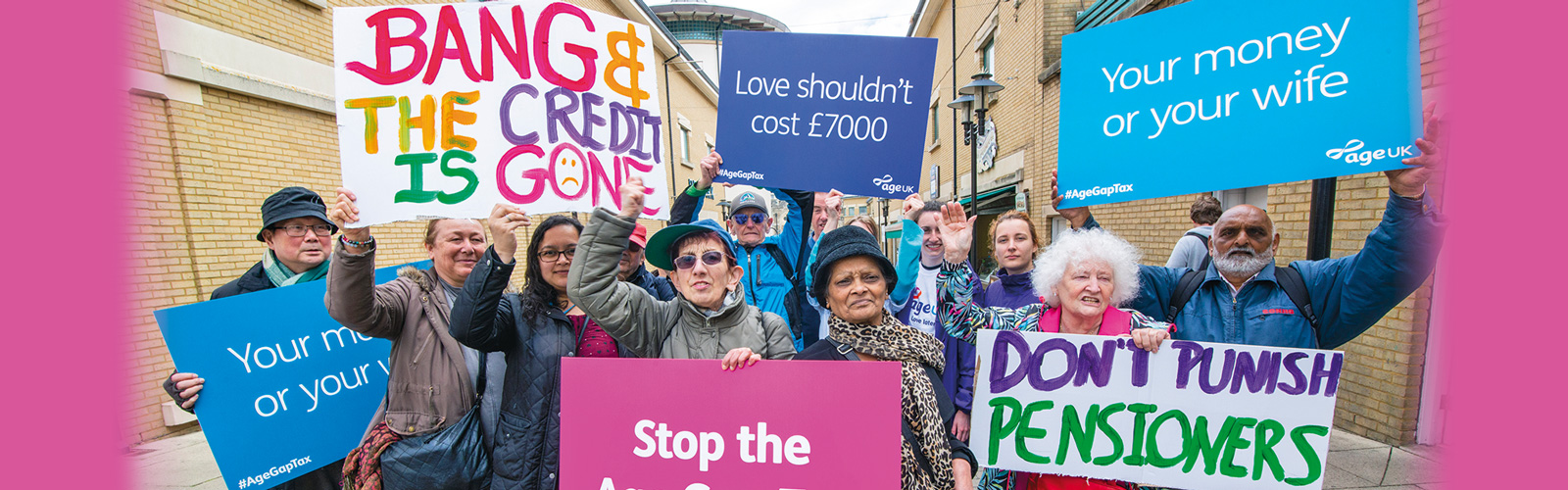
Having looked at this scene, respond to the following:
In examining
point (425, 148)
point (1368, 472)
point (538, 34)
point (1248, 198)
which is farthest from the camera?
point (1248, 198)

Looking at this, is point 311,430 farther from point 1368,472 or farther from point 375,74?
point 1368,472

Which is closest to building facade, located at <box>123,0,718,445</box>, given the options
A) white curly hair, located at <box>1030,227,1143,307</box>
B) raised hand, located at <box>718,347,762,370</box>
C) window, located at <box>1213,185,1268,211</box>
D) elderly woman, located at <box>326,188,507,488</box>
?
elderly woman, located at <box>326,188,507,488</box>

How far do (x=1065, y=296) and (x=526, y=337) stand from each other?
189 cm

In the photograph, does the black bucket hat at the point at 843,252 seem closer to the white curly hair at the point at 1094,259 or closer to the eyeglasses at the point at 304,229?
the white curly hair at the point at 1094,259

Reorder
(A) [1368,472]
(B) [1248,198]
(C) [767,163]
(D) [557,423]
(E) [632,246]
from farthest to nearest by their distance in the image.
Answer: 1. (B) [1248,198]
2. (A) [1368,472]
3. (C) [767,163]
4. (E) [632,246]
5. (D) [557,423]

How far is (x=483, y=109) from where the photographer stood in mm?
2223

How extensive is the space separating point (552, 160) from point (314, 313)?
1156 mm

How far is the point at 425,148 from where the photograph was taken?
7.06ft

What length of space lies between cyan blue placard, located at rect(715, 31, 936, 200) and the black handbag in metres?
1.62

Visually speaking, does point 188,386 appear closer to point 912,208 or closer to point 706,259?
point 706,259

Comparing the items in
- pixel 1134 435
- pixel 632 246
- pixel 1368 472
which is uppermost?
pixel 632 246

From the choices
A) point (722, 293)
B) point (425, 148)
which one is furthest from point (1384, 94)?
point (425, 148)

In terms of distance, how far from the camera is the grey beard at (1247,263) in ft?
7.32

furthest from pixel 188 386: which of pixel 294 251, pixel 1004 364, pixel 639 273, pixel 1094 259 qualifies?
pixel 1094 259
